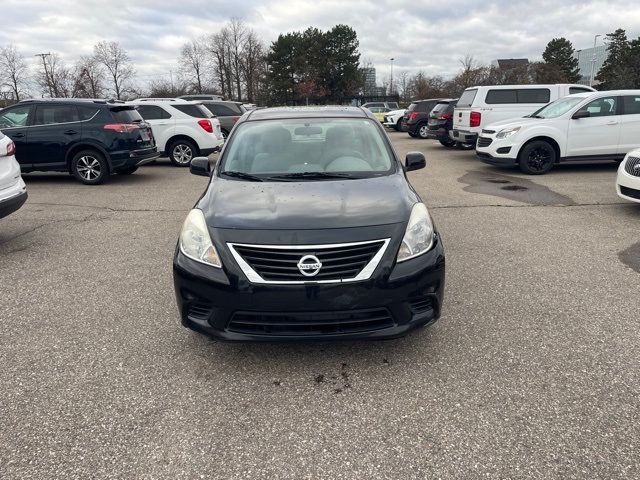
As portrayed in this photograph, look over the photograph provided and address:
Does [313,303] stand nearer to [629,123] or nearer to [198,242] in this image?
[198,242]

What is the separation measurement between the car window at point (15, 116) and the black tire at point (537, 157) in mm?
10588

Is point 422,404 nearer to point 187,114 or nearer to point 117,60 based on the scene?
point 187,114

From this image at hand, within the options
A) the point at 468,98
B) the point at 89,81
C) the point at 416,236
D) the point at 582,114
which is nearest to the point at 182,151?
the point at 468,98

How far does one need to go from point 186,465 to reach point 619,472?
2.03 metres

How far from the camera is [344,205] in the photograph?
3.24 metres

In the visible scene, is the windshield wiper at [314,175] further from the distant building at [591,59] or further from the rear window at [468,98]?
the distant building at [591,59]

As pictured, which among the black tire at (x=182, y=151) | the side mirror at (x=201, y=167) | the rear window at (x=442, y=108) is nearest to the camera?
the side mirror at (x=201, y=167)

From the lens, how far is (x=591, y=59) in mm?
56562

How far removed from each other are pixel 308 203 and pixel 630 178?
5.48 meters

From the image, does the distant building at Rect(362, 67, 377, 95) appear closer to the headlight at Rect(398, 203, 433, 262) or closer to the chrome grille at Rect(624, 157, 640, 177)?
the chrome grille at Rect(624, 157, 640, 177)

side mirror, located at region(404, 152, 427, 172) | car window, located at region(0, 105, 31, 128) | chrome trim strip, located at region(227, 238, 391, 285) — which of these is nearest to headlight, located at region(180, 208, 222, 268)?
chrome trim strip, located at region(227, 238, 391, 285)

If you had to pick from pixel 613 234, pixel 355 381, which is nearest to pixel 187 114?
pixel 613 234

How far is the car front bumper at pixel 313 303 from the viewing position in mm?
2766

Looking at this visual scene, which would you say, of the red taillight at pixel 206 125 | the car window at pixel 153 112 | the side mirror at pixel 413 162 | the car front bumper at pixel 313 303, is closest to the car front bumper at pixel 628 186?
the side mirror at pixel 413 162
